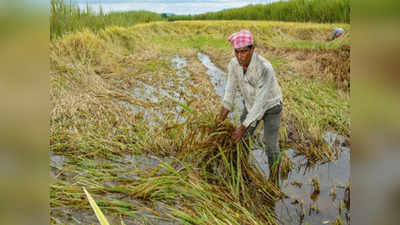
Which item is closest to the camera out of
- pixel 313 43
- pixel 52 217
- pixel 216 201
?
pixel 52 217

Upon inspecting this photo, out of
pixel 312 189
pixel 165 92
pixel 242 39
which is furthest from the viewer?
pixel 165 92

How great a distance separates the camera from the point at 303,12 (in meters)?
2.62

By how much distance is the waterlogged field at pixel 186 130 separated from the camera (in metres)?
1.92

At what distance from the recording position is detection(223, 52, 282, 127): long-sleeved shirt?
1.88m

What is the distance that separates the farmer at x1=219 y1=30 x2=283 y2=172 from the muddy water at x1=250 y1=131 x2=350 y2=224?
262 millimetres

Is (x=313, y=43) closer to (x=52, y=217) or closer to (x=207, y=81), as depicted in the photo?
(x=207, y=81)

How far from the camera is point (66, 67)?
7.98 feet

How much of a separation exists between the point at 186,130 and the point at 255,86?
59 cm

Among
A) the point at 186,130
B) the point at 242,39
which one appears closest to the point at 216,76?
the point at 186,130

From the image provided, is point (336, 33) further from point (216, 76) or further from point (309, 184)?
point (309, 184)

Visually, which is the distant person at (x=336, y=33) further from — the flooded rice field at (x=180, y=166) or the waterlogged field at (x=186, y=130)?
the flooded rice field at (x=180, y=166)

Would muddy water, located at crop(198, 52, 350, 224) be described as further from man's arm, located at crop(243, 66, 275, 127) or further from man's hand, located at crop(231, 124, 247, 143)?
man's arm, located at crop(243, 66, 275, 127)

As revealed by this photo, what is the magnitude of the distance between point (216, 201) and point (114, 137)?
90 cm
